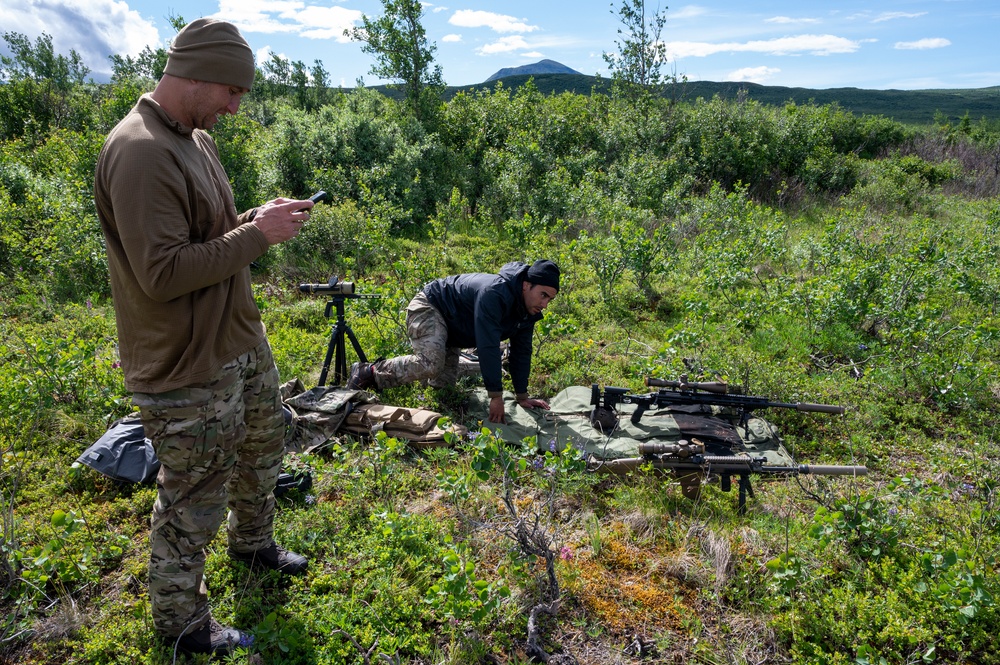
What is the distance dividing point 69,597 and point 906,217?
17.5 meters

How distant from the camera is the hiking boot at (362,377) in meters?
5.08

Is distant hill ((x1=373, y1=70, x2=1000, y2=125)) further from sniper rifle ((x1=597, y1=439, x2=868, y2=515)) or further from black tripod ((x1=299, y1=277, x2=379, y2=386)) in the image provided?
sniper rifle ((x1=597, y1=439, x2=868, y2=515))

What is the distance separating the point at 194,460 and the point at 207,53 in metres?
1.68

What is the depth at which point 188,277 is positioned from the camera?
81.4 inches

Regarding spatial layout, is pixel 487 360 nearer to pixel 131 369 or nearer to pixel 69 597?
pixel 131 369

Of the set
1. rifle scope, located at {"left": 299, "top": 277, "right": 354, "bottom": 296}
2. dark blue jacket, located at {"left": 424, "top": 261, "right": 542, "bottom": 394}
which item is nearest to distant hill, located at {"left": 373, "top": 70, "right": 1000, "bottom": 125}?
dark blue jacket, located at {"left": 424, "top": 261, "right": 542, "bottom": 394}

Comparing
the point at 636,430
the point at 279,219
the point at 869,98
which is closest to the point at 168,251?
the point at 279,219

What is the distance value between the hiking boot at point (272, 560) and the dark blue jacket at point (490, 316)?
1.95 meters

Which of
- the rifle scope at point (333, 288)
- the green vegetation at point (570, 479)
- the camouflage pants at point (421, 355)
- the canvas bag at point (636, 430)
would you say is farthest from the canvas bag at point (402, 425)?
the rifle scope at point (333, 288)

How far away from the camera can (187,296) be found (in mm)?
2242

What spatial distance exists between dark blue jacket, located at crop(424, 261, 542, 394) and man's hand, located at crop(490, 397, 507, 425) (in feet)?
0.23

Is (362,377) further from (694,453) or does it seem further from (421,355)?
(694,453)

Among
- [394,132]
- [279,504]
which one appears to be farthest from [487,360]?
[394,132]

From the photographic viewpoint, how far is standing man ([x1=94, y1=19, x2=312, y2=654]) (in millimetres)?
2025
